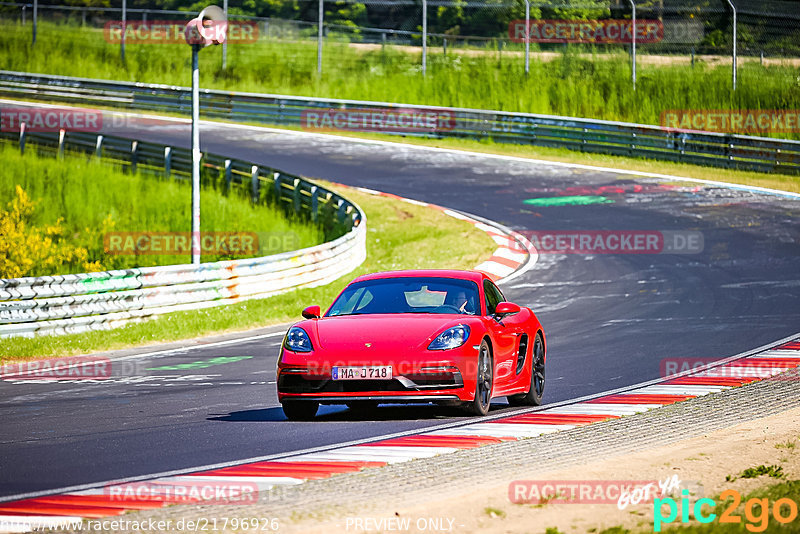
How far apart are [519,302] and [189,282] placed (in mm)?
5287

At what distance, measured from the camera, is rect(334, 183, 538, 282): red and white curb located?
23.1m

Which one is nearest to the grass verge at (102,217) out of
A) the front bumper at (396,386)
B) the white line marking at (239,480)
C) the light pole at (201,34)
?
the light pole at (201,34)

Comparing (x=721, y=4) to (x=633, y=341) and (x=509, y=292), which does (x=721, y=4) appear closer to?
(x=509, y=292)

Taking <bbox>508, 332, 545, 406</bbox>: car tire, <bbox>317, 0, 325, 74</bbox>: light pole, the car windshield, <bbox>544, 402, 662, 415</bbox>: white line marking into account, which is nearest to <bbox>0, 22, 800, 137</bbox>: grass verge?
<bbox>317, 0, 325, 74</bbox>: light pole

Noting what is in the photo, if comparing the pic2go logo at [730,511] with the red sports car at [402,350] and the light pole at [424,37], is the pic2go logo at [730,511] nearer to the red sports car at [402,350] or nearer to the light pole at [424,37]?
the red sports car at [402,350]

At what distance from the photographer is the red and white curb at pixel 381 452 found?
679 centimetres

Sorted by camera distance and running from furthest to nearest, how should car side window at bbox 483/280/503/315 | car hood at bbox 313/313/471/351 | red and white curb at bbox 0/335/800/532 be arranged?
car side window at bbox 483/280/503/315 < car hood at bbox 313/313/471/351 < red and white curb at bbox 0/335/800/532

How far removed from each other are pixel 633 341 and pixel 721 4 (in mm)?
21044

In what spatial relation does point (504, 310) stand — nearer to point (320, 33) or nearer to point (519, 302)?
point (519, 302)

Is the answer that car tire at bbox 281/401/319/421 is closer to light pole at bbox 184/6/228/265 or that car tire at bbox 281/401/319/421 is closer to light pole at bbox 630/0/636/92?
light pole at bbox 184/6/228/265

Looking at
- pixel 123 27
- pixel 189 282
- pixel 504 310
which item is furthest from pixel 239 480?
pixel 123 27

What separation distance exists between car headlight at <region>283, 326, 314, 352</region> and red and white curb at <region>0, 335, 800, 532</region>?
3.95 feet

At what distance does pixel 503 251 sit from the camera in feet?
82.0

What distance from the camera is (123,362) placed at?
15062 millimetres
